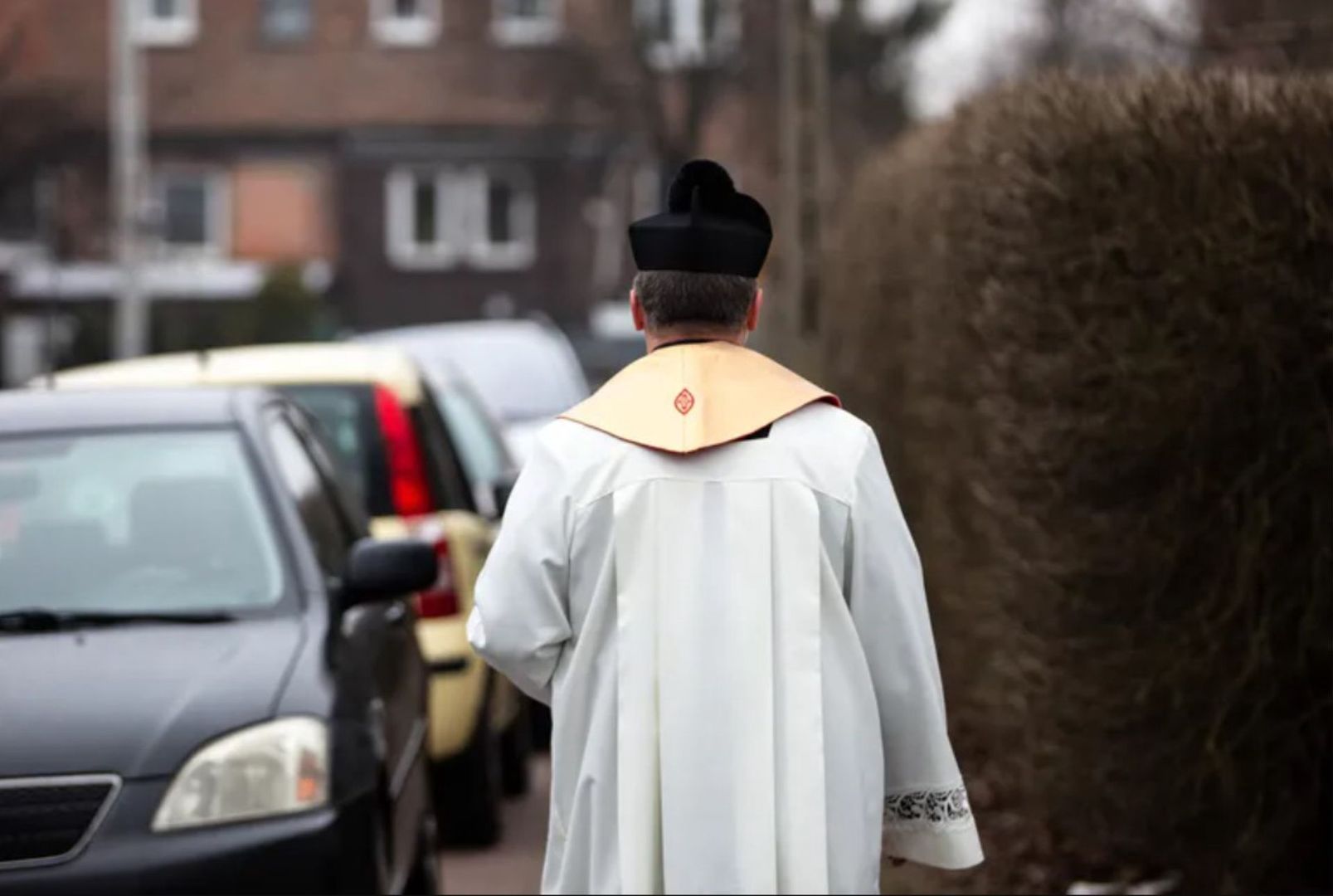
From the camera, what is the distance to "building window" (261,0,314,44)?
54688mm

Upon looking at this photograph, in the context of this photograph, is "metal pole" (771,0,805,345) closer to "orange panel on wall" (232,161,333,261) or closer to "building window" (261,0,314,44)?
"orange panel on wall" (232,161,333,261)

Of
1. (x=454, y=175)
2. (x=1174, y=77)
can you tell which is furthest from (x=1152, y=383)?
(x=454, y=175)

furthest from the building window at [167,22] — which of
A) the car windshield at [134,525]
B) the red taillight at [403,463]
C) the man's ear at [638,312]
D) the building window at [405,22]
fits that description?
the man's ear at [638,312]

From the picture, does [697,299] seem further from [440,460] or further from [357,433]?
[440,460]

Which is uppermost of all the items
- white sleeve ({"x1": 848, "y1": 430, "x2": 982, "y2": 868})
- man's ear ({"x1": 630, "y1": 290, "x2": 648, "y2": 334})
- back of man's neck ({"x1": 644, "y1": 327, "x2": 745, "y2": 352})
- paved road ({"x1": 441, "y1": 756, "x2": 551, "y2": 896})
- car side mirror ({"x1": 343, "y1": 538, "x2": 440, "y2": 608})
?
man's ear ({"x1": 630, "y1": 290, "x2": 648, "y2": 334})

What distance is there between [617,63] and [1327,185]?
43047 millimetres

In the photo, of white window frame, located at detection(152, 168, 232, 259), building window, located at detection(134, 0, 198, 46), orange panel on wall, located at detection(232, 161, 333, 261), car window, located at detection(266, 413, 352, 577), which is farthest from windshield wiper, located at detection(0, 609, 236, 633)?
building window, located at detection(134, 0, 198, 46)

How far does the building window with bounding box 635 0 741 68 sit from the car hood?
137ft

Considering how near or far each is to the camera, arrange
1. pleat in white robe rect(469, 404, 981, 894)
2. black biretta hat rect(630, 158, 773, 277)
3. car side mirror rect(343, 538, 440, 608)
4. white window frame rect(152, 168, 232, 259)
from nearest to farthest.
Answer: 1. pleat in white robe rect(469, 404, 981, 894)
2. black biretta hat rect(630, 158, 773, 277)
3. car side mirror rect(343, 538, 440, 608)
4. white window frame rect(152, 168, 232, 259)

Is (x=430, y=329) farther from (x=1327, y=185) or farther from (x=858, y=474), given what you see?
(x=858, y=474)

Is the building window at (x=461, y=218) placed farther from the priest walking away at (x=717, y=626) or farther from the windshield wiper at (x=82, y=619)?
the priest walking away at (x=717, y=626)

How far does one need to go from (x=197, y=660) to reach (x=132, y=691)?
0.24m

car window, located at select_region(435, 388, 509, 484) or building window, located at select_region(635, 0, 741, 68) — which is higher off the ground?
building window, located at select_region(635, 0, 741, 68)

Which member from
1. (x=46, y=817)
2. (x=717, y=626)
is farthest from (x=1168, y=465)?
(x=717, y=626)
